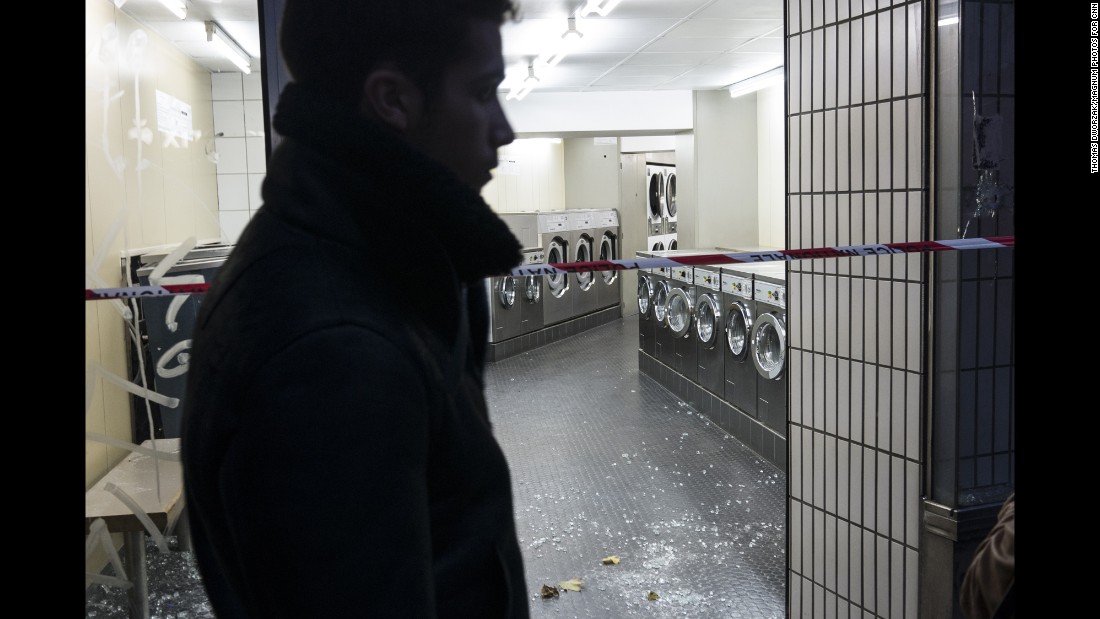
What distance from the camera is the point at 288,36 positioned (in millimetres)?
667

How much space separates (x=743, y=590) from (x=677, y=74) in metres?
4.65

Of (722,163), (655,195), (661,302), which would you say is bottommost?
(661,302)

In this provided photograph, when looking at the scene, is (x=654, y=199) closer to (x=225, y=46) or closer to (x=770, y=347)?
(x=770, y=347)

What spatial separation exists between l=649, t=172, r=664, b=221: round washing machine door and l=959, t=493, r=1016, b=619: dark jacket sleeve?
8.43m

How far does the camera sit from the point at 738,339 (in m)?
4.66

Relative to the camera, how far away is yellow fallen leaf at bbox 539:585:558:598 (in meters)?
2.85

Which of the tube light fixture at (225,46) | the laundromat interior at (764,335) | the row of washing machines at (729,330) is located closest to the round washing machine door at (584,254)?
the row of washing machines at (729,330)

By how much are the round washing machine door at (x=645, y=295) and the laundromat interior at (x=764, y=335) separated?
1.18 metres

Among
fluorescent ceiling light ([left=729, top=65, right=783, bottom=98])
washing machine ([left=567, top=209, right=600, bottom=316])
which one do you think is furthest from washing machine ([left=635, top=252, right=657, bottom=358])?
fluorescent ceiling light ([left=729, top=65, right=783, bottom=98])

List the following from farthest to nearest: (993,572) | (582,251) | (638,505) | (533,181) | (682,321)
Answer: (533,181)
(582,251)
(682,321)
(638,505)
(993,572)

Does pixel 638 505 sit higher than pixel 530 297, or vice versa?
pixel 530 297

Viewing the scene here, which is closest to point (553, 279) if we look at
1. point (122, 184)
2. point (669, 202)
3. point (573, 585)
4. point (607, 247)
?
point (607, 247)

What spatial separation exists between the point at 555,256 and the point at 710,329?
2.85 metres

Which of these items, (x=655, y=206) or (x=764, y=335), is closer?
(x=764, y=335)
